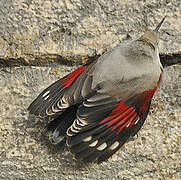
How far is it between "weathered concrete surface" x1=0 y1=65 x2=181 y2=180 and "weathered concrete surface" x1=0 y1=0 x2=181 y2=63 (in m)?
0.12

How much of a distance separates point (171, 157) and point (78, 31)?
2.86 ft

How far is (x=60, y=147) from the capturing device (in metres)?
2.54

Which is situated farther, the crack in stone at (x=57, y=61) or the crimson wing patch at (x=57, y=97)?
the crack in stone at (x=57, y=61)

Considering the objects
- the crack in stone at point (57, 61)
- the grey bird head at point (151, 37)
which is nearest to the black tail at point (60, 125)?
the crack in stone at point (57, 61)

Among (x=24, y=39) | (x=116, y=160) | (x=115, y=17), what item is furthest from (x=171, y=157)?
(x=24, y=39)

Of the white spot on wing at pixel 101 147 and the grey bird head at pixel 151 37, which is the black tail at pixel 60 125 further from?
the grey bird head at pixel 151 37

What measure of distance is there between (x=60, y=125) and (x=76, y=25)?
2.12ft

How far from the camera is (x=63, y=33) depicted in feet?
9.15

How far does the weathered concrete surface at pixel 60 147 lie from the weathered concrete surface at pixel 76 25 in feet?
0.40

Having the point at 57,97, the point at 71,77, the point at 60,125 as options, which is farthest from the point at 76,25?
the point at 60,125

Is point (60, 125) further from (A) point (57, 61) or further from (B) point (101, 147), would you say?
(A) point (57, 61)

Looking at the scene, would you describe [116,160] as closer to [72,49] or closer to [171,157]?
[171,157]

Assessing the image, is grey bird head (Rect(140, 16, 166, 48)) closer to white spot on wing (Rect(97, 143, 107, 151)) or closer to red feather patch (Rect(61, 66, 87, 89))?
red feather patch (Rect(61, 66, 87, 89))

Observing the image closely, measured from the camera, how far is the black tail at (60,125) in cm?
244
